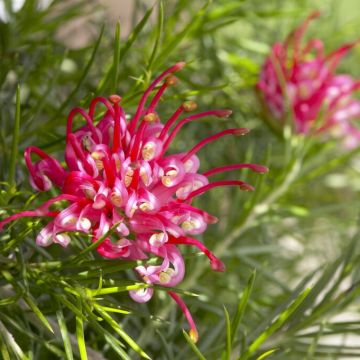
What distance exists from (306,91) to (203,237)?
0.12 meters

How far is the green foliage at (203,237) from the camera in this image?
0.25m

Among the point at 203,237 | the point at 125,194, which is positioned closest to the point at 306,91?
the point at 203,237

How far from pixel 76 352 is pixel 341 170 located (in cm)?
40

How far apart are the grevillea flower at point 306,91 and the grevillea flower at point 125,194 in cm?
17

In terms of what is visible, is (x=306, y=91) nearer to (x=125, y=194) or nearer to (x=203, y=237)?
(x=203, y=237)

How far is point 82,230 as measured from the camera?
23 centimetres

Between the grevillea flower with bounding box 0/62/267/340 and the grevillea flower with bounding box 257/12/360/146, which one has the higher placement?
the grevillea flower with bounding box 0/62/267/340

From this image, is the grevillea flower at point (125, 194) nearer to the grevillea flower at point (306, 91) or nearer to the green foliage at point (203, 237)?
the green foliage at point (203, 237)

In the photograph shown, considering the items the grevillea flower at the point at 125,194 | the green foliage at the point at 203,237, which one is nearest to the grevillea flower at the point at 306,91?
the green foliage at the point at 203,237

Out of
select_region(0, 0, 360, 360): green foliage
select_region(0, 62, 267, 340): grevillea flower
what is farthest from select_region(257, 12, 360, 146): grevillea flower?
select_region(0, 62, 267, 340): grevillea flower

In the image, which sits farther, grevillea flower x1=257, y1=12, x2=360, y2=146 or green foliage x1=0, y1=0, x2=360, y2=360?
A: grevillea flower x1=257, y1=12, x2=360, y2=146

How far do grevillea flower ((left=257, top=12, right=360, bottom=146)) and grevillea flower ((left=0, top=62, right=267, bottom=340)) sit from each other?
0.56 feet

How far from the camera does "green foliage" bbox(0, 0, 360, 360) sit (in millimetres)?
253

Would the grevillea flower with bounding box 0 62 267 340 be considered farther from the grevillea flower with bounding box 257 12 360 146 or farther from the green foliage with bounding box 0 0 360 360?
the grevillea flower with bounding box 257 12 360 146
